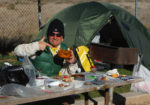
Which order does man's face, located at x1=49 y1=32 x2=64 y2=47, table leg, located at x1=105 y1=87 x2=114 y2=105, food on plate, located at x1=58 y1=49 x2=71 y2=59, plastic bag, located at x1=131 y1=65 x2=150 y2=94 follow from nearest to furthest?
food on plate, located at x1=58 y1=49 x2=71 y2=59
table leg, located at x1=105 y1=87 x2=114 y2=105
man's face, located at x1=49 y1=32 x2=64 y2=47
plastic bag, located at x1=131 y1=65 x2=150 y2=94

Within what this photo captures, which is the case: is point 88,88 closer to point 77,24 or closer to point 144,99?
point 144,99

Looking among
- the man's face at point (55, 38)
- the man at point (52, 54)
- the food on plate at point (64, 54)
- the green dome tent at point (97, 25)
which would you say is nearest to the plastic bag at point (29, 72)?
the food on plate at point (64, 54)

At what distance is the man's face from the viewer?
422 centimetres

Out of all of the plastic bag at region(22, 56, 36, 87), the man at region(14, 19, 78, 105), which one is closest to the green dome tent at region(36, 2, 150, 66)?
the man at region(14, 19, 78, 105)

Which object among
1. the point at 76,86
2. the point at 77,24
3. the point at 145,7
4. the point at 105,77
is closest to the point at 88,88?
the point at 76,86

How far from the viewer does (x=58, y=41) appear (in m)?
4.29

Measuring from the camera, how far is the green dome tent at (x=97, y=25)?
7.79 metres

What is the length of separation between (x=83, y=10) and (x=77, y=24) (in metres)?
0.51

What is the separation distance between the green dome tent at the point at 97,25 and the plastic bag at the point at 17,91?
Answer: 16.2 ft

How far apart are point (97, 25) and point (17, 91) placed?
17.6ft

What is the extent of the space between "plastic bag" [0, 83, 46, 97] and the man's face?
53.7 inches

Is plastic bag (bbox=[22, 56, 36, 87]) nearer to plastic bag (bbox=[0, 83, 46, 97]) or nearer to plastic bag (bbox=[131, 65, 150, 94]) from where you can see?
plastic bag (bbox=[0, 83, 46, 97])

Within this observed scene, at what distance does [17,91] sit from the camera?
285 centimetres

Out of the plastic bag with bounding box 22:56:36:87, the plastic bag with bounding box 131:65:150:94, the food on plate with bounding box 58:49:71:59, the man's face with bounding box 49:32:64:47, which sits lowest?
the plastic bag with bounding box 131:65:150:94
